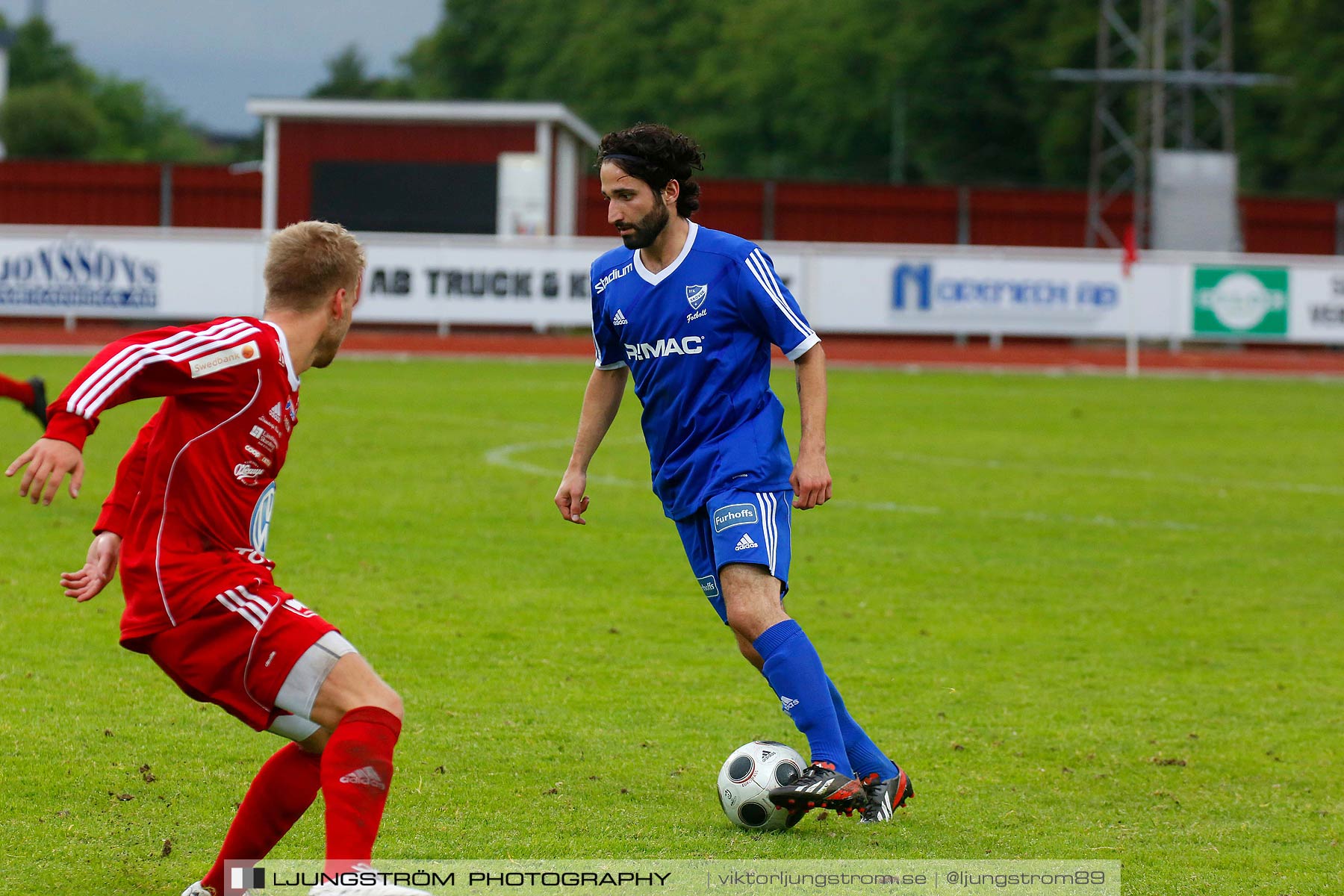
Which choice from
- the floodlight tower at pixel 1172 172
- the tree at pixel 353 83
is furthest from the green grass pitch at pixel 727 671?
the tree at pixel 353 83

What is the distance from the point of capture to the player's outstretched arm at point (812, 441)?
4.78 meters

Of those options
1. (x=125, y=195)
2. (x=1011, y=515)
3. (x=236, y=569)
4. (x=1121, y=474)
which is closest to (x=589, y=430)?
(x=236, y=569)

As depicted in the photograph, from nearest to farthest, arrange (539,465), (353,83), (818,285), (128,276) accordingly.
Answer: (539,465) → (128,276) → (818,285) → (353,83)

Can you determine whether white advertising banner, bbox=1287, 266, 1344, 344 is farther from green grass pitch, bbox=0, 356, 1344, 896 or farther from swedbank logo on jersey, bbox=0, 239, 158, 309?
swedbank logo on jersey, bbox=0, 239, 158, 309

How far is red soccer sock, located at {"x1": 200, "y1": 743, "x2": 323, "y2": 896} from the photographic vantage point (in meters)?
3.81

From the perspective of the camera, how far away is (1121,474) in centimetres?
1373

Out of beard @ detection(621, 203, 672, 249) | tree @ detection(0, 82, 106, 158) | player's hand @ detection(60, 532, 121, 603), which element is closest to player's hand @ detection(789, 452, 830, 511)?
beard @ detection(621, 203, 672, 249)

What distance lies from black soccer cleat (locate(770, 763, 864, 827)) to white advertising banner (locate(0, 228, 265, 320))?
71.1 ft

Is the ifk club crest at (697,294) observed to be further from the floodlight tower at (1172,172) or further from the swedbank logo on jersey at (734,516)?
the floodlight tower at (1172,172)

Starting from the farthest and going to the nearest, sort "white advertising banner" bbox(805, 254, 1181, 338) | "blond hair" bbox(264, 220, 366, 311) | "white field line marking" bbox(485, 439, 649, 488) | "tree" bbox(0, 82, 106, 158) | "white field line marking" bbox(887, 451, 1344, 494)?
1. "tree" bbox(0, 82, 106, 158)
2. "white advertising banner" bbox(805, 254, 1181, 338)
3. "white field line marking" bbox(887, 451, 1344, 494)
4. "white field line marking" bbox(485, 439, 649, 488)
5. "blond hair" bbox(264, 220, 366, 311)

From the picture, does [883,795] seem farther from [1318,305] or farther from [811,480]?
[1318,305]

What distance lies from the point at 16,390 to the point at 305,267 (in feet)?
2.56

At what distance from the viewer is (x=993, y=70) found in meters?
60.7

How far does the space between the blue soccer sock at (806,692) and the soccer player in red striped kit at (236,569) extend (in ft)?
4.42
